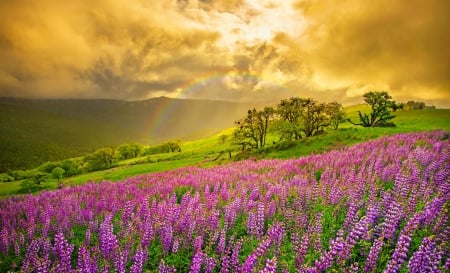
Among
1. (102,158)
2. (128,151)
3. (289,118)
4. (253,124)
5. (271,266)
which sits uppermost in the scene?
(289,118)

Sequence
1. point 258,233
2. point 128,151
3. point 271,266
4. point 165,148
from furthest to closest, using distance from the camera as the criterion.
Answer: point 165,148
point 128,151
point 258,233
point 271,266

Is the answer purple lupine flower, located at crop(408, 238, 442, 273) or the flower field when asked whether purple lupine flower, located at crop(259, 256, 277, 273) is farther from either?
purple lupine flower, located at crop(408, 238, 442, 273)

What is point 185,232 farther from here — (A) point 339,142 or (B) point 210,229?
(A) point 339,142

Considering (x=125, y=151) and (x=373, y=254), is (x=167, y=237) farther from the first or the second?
(x=125, y=151)

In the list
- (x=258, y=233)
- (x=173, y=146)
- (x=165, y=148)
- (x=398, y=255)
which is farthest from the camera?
(x=173, y=146)

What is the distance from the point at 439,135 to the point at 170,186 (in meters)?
18.9

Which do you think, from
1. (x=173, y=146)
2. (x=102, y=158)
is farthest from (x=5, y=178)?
(x=173, y=146)

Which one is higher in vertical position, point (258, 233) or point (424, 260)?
point (424, 260)

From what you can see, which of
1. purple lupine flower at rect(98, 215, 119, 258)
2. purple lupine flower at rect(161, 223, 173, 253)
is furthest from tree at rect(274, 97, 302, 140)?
purple lupine flower at rect(98, 215, 119, 258)

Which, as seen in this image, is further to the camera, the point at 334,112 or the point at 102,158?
the point at 102,158

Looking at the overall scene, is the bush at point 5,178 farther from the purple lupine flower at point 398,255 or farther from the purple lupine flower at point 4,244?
the purple lupine flower at point 398,255

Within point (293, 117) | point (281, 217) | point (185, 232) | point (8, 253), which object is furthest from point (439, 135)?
point (293, 117)

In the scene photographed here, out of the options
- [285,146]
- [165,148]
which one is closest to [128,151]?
[165,148]

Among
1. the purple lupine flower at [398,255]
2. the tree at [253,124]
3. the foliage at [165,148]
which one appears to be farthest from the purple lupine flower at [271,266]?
the foliage at [165,148]
